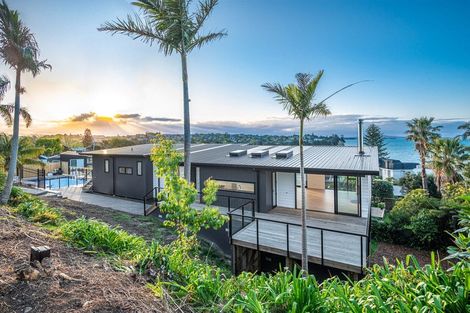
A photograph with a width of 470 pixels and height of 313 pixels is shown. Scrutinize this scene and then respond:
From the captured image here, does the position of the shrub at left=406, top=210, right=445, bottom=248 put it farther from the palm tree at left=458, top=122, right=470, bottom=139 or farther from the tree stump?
the palm tree at left=458, top=122, right=470, bottom=139

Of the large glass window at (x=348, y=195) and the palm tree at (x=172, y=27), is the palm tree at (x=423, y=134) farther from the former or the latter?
the palm tree at (x=172, y=27)

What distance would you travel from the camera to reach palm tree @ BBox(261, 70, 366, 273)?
20.5ft

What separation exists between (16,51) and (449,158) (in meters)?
27.7

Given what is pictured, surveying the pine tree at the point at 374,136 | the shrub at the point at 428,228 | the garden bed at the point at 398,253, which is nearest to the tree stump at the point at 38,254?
the garden bed at the point at 398,253

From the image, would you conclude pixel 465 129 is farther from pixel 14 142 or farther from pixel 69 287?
pixel 14 142

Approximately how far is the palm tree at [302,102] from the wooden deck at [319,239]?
1069mm

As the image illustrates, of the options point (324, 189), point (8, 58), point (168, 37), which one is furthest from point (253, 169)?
point (8, 58)

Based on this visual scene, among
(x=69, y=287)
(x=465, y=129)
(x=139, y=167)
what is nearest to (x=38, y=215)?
(x=69, y=287)

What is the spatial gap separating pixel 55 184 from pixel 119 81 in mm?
14494

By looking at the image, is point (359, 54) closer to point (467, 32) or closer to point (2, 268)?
point (467, 32)

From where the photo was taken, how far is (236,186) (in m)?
11.6

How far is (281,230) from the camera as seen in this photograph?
28.5ft

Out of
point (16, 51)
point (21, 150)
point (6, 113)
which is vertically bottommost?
point (21, 150)

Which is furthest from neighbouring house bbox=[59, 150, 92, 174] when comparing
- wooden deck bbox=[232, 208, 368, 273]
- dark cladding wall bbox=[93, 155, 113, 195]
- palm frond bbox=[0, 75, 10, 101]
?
wooden deck bbox=[232, 208, 368, 273]
